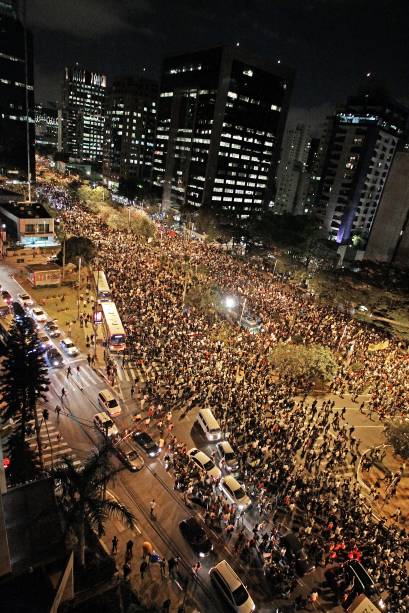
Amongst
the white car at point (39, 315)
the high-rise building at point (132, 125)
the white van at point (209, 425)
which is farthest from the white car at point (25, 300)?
the high-rise building at point (132, 125)

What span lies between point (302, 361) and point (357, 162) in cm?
7652

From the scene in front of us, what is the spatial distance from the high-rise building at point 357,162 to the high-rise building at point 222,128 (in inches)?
715

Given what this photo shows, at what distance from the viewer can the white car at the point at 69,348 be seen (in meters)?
28.9

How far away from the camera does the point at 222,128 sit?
91.7m

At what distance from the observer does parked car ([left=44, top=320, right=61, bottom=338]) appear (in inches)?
1225

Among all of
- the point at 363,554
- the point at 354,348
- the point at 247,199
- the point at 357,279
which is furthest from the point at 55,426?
the point at 247,199

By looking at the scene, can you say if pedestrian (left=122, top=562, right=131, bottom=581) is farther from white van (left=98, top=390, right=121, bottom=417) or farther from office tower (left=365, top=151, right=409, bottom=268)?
office tower (left=365, top=151, right=409, bottom=268)

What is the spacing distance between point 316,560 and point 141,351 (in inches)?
730

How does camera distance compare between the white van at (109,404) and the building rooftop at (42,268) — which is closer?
the white van at (109,404)

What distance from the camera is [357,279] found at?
39.6 m

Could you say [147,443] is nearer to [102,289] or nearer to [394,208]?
[102,289]

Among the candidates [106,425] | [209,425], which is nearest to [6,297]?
[106,425]

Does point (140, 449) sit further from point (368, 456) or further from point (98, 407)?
point (368, 456)

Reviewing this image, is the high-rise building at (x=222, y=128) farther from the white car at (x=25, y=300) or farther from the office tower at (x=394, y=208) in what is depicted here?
the white car at (x=25, y=300)
